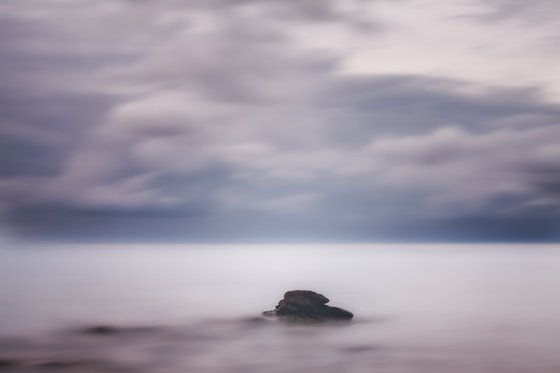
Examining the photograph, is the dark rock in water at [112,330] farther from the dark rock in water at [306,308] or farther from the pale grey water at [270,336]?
the dark rock in water at [306,308]

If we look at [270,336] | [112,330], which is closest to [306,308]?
[270,336]

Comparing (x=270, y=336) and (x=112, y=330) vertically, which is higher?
(x=112, y=330)

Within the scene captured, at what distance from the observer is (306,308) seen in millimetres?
44875

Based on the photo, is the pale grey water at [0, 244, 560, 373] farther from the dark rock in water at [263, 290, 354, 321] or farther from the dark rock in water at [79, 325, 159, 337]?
the dark rock in water at [263, 290, 354, 321]

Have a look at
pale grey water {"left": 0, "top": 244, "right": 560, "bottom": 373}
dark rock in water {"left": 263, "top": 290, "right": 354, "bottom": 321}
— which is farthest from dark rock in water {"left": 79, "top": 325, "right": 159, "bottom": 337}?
dark rock in water {"left": 263, "top": 290, "right": 354, "bottom": 321}

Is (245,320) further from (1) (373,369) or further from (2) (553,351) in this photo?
(2) (553,351)

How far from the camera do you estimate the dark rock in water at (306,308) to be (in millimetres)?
44750

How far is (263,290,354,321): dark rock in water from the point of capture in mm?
44750

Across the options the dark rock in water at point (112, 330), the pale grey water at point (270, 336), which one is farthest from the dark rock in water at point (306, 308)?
the dark rock in water at point (112, 330)

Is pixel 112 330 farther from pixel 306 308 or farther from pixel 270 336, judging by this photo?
pixel 306 308

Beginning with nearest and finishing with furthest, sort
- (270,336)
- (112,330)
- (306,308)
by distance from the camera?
(270,336) < (306,308) < (112,330)

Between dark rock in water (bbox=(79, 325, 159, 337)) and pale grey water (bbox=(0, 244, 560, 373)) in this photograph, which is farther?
dark rock in water (bbox=(79, 325, 159, 337))

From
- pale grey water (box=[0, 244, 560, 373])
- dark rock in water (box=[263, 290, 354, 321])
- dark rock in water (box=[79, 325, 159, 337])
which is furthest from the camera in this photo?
dark rock in water (box=[263, 290, 354, 321])

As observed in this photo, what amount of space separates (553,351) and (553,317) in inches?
820
